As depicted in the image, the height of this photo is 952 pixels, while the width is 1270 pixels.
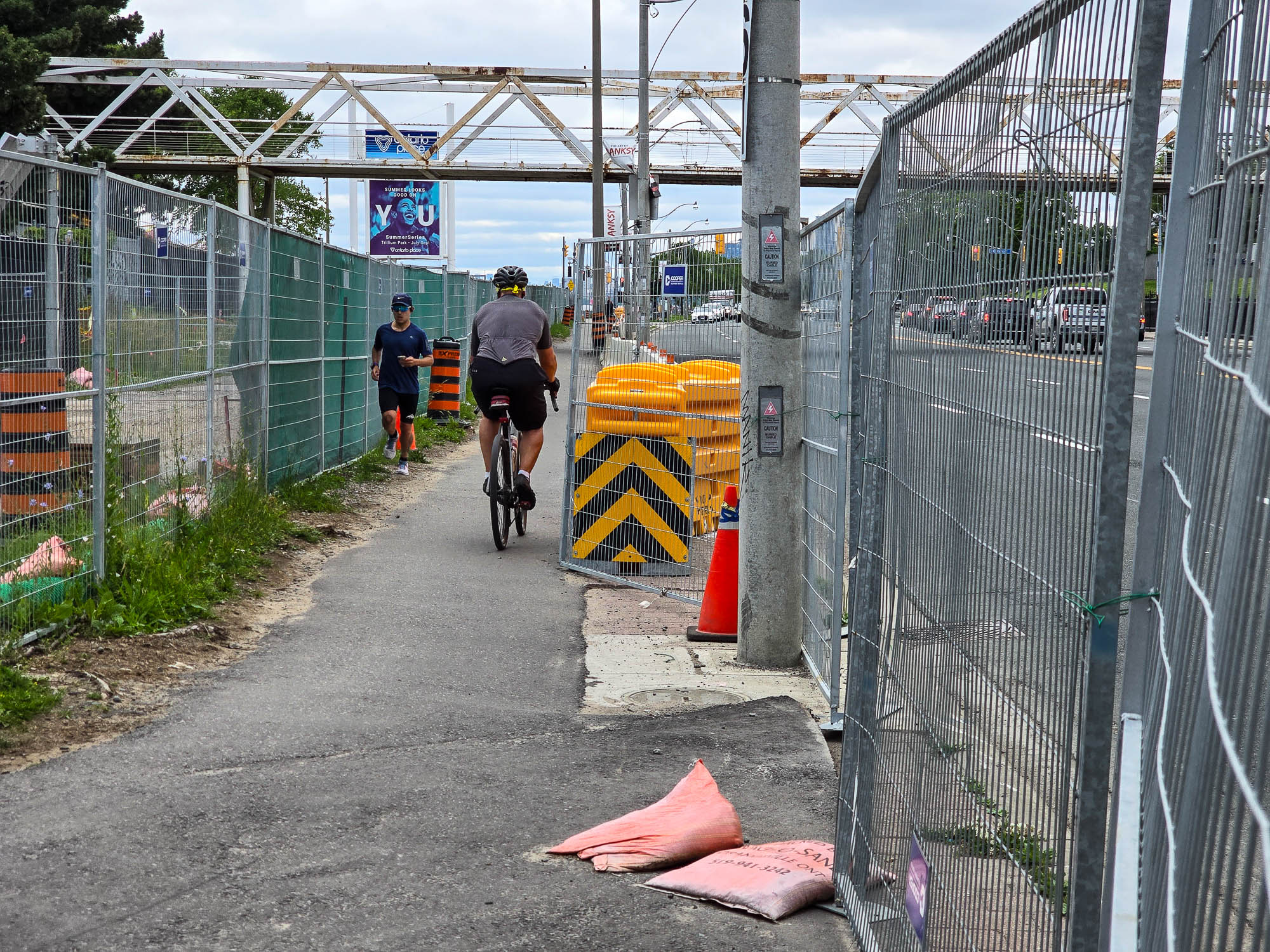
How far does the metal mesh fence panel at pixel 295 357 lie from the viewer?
11438mm

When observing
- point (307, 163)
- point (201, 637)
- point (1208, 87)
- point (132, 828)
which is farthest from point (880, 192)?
point (307, 163)

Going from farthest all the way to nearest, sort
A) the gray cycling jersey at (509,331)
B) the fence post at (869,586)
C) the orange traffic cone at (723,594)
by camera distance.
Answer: the gray cycling jersey at (509,331) → the orange traffic cone at (723,594) → the fence post at (869,586)

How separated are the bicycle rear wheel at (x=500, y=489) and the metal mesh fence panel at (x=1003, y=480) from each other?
634 centimetres

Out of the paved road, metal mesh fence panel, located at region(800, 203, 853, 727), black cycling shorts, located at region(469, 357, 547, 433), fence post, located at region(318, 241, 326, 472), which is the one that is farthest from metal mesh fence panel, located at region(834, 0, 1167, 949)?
fence post, located at region(318, 241, 326, 472)

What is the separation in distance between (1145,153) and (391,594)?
712 centimetres

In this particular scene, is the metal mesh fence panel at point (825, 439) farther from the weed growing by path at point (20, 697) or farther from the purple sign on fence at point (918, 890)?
the weed growing by path at point (20, 697)

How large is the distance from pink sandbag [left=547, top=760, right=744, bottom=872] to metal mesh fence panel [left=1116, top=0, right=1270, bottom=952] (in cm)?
251

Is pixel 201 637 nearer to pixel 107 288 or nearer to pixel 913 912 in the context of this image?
pixel 107 288

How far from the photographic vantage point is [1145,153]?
1.86 metres

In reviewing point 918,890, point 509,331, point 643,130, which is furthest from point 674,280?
point 643,130

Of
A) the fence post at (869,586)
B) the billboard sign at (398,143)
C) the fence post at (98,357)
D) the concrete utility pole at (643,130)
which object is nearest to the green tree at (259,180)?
the billboard sign at (398,143)

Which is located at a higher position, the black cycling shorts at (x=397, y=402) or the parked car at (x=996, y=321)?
the parked car at (x=996, y=321)

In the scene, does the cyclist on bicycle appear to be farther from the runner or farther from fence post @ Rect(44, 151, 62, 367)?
the runner

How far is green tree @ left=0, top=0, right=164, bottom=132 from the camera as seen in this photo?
27078 mm
